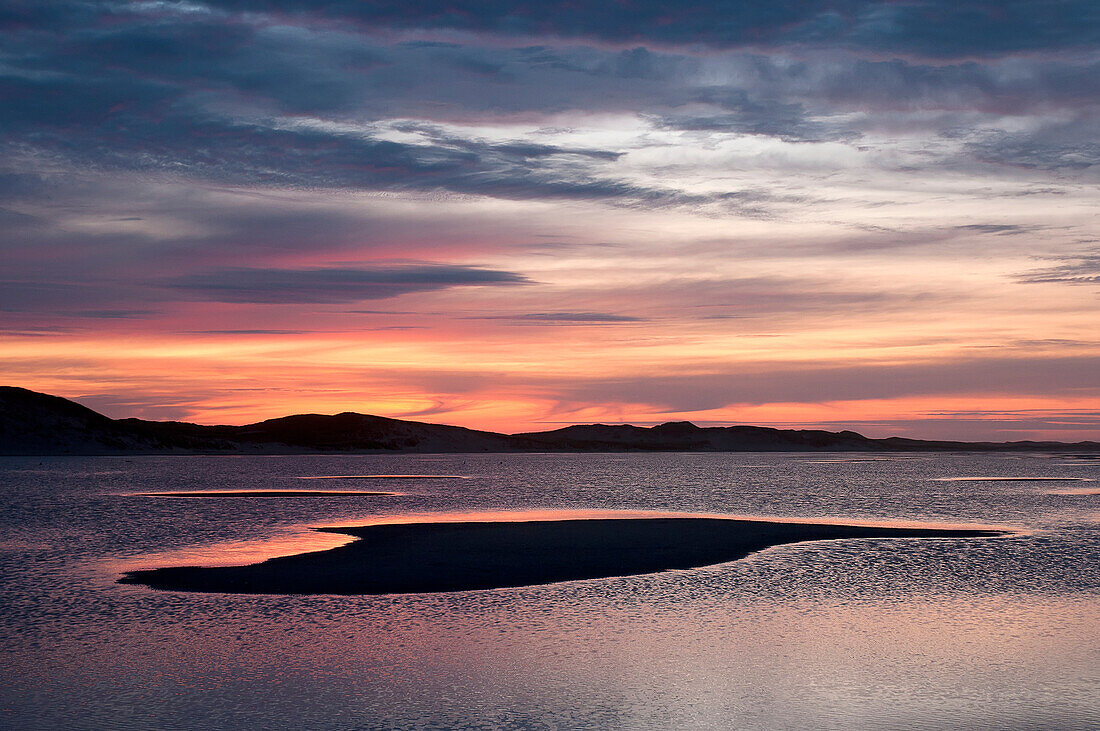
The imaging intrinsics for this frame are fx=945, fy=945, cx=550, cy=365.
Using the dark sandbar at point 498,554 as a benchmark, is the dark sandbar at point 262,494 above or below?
above

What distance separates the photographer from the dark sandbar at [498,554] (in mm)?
31219

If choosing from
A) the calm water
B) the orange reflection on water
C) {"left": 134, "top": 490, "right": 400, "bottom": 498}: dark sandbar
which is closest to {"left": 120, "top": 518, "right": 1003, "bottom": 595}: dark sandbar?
the orange reflection on water

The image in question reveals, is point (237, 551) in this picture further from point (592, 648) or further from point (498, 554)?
point (592, 648)

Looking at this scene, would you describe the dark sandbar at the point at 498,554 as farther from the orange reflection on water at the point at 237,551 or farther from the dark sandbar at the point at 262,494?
the dark sandbar at the point at 262,494

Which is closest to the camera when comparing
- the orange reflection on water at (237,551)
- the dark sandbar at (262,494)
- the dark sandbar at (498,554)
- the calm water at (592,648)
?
the calm water at (592,648)

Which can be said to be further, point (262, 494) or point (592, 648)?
point (262, 494)

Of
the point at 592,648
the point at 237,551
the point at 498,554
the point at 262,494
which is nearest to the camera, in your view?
the point at 592,648

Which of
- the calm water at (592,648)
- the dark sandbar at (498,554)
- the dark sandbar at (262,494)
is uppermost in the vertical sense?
the dark sandbar at (262,494)

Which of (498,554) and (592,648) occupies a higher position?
(498,554)

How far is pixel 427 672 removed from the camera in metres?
19.4

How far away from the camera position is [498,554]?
38500 mm

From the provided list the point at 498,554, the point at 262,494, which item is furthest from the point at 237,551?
the point at 262,494

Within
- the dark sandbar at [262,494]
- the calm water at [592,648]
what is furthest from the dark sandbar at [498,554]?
the dark sandbar at [262,494]

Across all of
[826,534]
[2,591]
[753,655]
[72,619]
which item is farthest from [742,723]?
[826,534]
